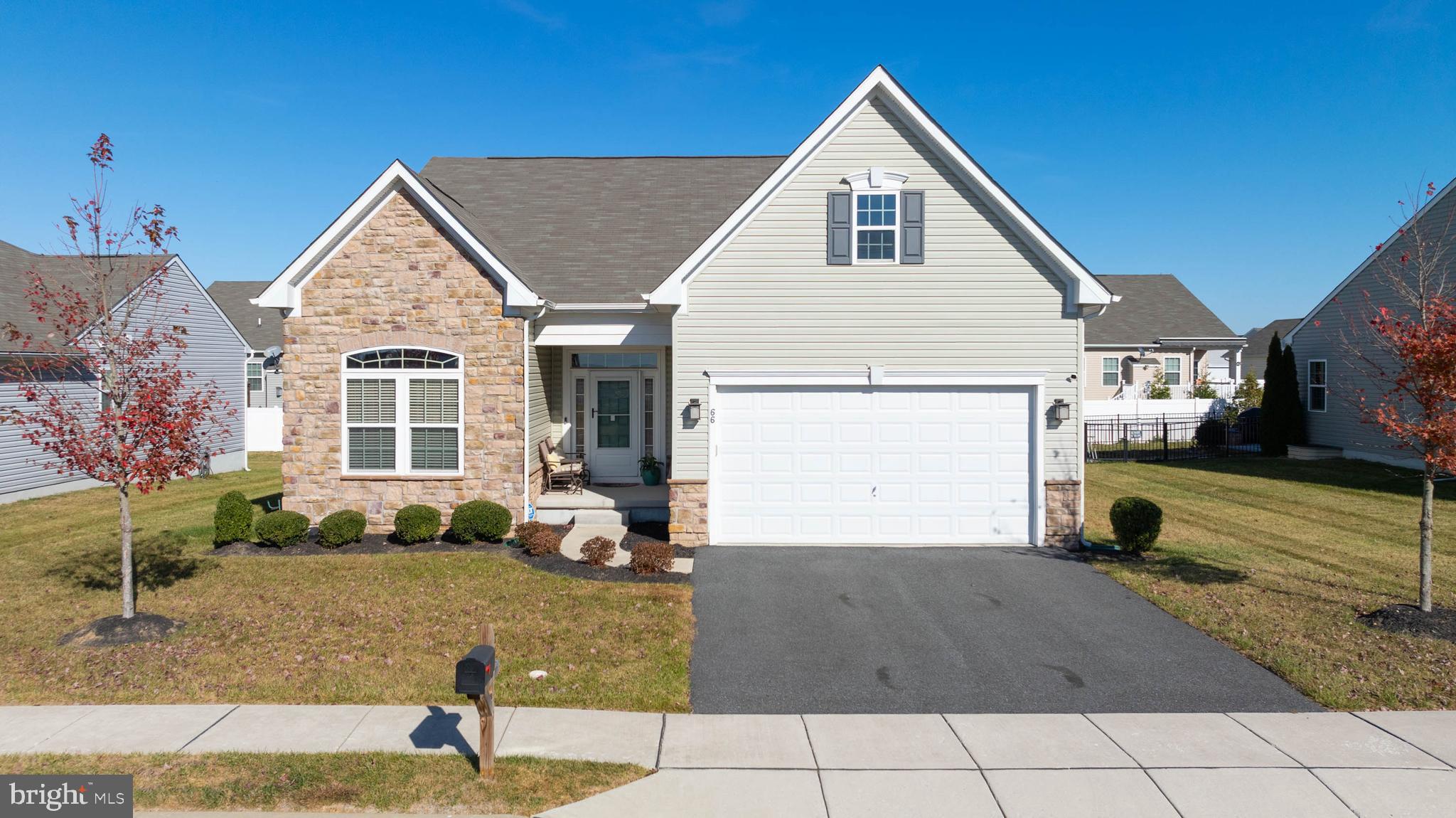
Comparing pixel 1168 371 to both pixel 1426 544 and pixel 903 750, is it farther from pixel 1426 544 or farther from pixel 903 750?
pixel 903 750

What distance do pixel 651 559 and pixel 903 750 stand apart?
18.5 ft

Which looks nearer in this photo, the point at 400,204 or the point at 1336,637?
the point at 1336,637

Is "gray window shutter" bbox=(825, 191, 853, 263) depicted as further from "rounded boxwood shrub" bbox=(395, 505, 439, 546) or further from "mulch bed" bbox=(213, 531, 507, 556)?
"rounded boxwood shrub" bbox=(395, 505, 439, 546)

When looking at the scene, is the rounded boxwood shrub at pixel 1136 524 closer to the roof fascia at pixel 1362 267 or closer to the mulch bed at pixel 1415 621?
the mulch bed at pixel 1415 621

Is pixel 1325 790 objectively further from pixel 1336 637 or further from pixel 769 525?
pixel 769 525

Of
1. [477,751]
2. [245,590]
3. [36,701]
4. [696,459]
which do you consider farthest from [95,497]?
[477,751]

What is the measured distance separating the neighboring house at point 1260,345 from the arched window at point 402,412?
6647cm

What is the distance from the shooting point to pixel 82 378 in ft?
61.8

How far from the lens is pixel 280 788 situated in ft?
17.4

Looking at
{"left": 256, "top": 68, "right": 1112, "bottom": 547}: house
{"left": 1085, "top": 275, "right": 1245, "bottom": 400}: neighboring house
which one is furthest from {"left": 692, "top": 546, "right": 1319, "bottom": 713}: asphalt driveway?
{"left": 1085, "top": 275, "right": 1245, "bottom": 400}: neighboring house

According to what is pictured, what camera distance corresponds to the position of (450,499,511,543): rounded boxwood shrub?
12461 mm

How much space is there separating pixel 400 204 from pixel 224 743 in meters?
9.78

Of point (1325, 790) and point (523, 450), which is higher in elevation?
point (523, 450)

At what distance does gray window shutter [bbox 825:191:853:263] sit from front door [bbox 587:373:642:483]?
5.45 meters
